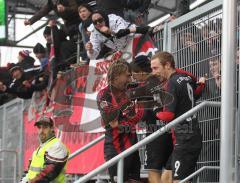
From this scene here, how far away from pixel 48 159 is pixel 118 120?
1010 millimetres

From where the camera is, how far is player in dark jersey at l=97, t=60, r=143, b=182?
633 cm

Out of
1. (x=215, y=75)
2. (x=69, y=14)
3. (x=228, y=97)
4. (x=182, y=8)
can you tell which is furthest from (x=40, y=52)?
(x=228, y=97)

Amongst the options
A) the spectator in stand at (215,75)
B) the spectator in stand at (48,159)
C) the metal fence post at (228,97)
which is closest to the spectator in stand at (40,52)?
the spectator in stand at (48,159)

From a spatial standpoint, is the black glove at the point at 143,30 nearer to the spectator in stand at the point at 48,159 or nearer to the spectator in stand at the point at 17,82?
the spectator in stand at the point at 48,159

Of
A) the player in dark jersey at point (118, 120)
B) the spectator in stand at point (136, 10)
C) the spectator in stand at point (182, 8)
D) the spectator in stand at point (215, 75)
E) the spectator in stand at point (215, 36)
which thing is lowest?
the player in dark jersey at point (118, 120)

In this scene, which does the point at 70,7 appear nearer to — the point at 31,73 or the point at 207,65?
the point at 31,73

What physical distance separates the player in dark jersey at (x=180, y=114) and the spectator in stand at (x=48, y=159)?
1377mm

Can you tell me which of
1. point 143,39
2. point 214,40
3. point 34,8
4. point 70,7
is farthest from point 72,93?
point 34,8

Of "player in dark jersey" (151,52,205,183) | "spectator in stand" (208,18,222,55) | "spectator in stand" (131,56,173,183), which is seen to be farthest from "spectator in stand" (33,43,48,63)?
"player in dark jersey" (151,52,205,183)

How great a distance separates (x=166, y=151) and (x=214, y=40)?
4.59ft

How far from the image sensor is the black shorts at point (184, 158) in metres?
5.98

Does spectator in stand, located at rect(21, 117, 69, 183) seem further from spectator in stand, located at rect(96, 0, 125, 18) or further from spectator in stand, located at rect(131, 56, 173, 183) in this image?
spectator in stand, located at rect(96, 0, 125, 18)

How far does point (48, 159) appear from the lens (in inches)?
271

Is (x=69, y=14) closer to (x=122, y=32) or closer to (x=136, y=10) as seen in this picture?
(x=136, y=10)
